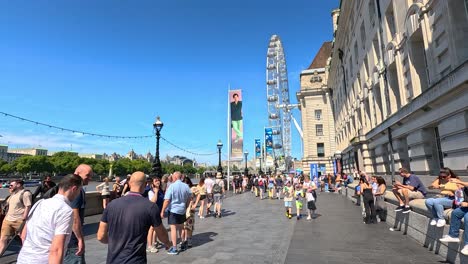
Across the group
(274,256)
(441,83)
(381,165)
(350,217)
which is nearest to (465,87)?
(441,83)

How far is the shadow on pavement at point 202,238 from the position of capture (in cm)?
804

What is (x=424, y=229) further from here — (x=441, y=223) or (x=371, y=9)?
(x=371, y=9)

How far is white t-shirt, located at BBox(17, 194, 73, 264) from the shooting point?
2924mm

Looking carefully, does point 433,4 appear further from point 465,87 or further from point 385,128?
point 385,128

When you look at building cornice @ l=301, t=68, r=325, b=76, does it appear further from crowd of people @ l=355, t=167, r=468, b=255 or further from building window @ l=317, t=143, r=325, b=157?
crowd of people @ l=355, t=167, r=468, b=255

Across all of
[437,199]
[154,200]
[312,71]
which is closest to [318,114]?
[312,71]

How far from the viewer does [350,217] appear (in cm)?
1203

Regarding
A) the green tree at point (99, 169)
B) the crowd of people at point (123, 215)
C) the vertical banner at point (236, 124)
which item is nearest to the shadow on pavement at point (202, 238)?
the crowd of people at point (123, 215)

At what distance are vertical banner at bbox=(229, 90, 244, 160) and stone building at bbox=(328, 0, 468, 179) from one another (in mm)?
9606

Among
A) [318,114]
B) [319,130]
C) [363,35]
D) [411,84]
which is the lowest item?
[411,84]

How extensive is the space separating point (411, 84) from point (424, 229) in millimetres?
8944

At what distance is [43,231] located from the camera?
9.69ft

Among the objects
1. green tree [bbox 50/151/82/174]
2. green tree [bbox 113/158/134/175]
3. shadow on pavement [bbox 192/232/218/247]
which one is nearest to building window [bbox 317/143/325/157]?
shadow on pavement [bbox 192/232/218/247]

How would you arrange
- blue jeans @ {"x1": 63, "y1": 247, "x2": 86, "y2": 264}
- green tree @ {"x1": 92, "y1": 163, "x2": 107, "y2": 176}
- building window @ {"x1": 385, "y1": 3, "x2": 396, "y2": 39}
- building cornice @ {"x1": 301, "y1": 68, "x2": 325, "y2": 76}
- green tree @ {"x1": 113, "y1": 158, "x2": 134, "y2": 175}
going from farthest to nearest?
1. green tree @ {"x1": 113, "y1": 158, "x2": 134, "y2": 175}
2. green tree @ {"x1": 92, "y1": 163, "x2": 107, "y2": 176}
3. building cornice @ {"x1": 301, "y1": 68, "x2": 325, "y2": 76}
4. building window @ {"x1": 385, "y1": 3, "x2": 396, "y2": 39}
5. blue jeans @ {"x1": 63, "y1": 247, "x2": 86, "y2": 264}
